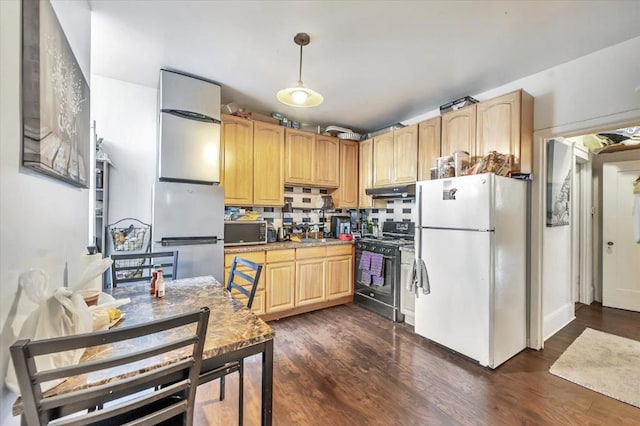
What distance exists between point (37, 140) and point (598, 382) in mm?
3648

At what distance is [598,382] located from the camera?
207 cm

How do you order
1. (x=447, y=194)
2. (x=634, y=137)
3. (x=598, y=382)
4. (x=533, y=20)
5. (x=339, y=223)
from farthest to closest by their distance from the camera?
(x=339, y=223)
(x=634, y=137)
(x=447, y=194)
(x=598, y=382)
(x=533, y=20)

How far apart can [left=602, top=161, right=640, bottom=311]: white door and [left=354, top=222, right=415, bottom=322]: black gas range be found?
2.81m

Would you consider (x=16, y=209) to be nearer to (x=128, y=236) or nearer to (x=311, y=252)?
(x=128, y=236)

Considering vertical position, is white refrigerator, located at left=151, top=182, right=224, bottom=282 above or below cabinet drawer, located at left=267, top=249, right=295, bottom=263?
above

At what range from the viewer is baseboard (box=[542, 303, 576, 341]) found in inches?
113

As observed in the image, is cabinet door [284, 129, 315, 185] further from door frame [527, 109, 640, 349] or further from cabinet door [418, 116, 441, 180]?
door frame [527, 109, 640, 349]

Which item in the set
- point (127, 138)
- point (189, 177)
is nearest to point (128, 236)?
point (189, 177)

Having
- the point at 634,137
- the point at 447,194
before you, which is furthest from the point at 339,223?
the point at 634,137

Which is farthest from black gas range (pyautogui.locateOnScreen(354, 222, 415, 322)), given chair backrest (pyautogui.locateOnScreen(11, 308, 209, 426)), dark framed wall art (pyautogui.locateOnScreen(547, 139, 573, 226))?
chair backrest (pyautogui.locateOnScreen(11, 308, 209, 426))

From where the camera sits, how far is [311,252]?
352 cm

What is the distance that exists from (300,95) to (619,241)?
477cm

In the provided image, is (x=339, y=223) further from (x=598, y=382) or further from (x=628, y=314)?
(x=628, y=314)

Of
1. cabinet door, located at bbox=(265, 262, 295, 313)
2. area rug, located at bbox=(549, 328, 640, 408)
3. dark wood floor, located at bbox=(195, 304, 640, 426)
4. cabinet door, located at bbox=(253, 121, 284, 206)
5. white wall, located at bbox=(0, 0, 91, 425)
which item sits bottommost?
dark wood floor, located at bbox=(195, 304, 640, 426)
